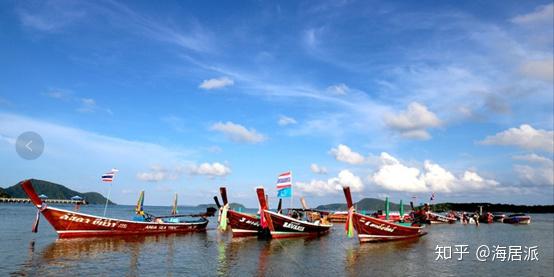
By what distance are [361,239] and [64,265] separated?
2247 cm

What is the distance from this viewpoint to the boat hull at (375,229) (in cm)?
3153

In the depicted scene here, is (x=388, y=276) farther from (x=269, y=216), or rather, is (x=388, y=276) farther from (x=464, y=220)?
(x=464, y=220)

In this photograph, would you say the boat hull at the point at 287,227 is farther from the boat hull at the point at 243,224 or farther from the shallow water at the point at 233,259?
the boat hull at the point at 243,224

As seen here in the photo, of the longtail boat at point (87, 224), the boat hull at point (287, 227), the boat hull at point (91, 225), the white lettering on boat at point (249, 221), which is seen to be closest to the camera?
the longtail boat at point (87, 224)

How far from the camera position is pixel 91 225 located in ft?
102

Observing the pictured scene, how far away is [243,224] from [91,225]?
13387 mm

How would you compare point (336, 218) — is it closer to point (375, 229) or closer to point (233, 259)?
point (375, 229)

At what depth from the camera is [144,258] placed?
903 inches

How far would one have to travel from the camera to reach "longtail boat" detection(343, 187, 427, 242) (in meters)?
29.4

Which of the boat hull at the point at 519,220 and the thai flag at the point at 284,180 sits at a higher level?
the thai flag at the point at 284,180

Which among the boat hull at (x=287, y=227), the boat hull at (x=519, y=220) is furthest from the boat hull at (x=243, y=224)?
the boat hull at (x=519, y=220)

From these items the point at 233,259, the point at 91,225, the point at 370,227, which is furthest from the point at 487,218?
the point at 91,225

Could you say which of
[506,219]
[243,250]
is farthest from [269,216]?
[506,219]

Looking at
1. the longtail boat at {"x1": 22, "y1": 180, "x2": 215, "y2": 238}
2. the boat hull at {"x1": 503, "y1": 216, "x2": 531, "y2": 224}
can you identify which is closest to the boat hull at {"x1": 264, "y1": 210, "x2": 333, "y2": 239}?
the longtail boat at {"x1": 22, "y1": 180, "x2": 215, "y2": 238}
